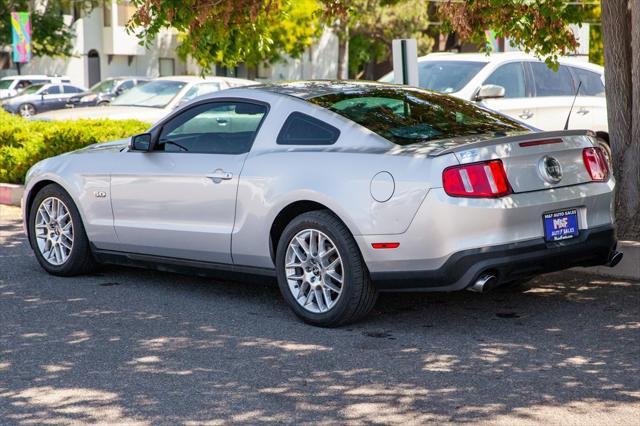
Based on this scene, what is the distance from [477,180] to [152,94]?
42.1 ft

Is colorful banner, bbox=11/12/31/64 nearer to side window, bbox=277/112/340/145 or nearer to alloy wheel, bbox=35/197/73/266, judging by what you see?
alloy wheel, bbox=35/197/73/266

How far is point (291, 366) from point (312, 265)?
1.07 meters

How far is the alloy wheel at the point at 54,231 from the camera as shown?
8852mm

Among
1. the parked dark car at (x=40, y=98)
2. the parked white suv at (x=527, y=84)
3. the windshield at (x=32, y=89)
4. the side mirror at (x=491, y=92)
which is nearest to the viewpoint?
the side mirror at (x=491, y=92)

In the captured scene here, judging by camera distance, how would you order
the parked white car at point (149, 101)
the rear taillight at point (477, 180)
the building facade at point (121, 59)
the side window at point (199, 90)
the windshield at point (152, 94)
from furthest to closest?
the building facade at point (121, 59) < the side window at point (199, 90) < the windshield at point (152, 94) < the parked white car at point (149, 101) < the rear taillight at point (477, 180)

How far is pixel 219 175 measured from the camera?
301 inches

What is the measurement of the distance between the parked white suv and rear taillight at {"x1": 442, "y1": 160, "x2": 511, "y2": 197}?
700 cm

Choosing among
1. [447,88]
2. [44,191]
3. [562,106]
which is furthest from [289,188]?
[562,106]

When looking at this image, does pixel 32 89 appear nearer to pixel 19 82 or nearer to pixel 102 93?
pixel 19 82

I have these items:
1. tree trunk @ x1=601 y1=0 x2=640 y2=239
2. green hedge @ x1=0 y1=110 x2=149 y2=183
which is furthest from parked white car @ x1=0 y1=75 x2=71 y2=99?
tree trunk @ x1=601 y1=0 x2=640 y2=239

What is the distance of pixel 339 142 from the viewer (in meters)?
7.16

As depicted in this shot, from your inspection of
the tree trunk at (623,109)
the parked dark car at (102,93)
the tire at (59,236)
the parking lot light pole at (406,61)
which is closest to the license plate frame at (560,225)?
the tree trunk at (623,109)

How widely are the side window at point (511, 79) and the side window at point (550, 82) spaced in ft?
0.65

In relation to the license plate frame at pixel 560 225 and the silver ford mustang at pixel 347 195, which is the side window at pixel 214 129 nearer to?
the silver ford mustang at pixel 347 195
